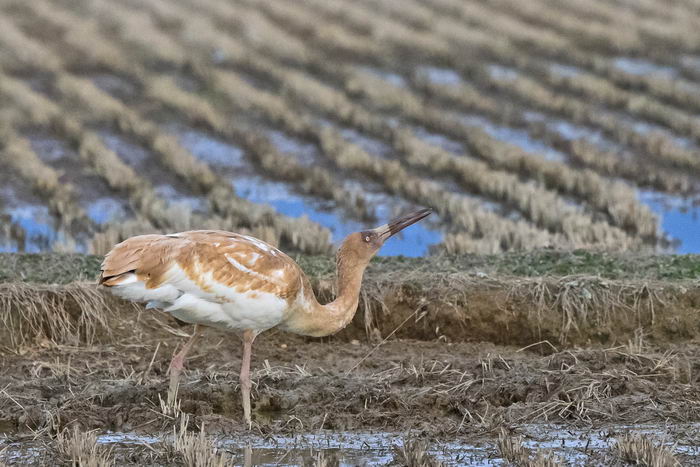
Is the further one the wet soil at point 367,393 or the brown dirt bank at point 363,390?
the brown dirt bank at point 363,390

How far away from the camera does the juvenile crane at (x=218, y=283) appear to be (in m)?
7.11

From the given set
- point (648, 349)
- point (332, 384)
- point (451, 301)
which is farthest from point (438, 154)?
point (332, 384)

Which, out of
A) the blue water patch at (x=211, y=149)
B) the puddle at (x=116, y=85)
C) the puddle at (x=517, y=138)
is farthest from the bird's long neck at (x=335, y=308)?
the puddle at (x=116, y=85)

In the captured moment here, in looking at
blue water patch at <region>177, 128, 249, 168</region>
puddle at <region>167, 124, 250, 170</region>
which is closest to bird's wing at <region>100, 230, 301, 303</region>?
puddle at <region>167, 124, 250, 170</region>

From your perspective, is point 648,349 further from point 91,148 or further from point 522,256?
point 91,148

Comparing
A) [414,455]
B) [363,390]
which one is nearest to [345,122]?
[363,390]

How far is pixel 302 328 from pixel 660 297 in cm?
338

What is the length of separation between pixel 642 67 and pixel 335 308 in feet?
47.4

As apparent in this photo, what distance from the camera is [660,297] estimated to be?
31.7ft

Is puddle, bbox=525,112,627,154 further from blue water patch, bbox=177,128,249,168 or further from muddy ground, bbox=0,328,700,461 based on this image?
muddy ground, bbox=0,328,700,461

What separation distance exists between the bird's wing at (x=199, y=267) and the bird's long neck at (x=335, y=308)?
0.66 feet

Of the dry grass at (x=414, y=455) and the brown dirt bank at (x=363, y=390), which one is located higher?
the dry grass at (x=414, y=455)

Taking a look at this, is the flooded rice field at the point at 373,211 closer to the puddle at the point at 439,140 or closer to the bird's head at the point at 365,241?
the puddle at the point at 439,140

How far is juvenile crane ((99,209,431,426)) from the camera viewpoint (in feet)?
23.3
